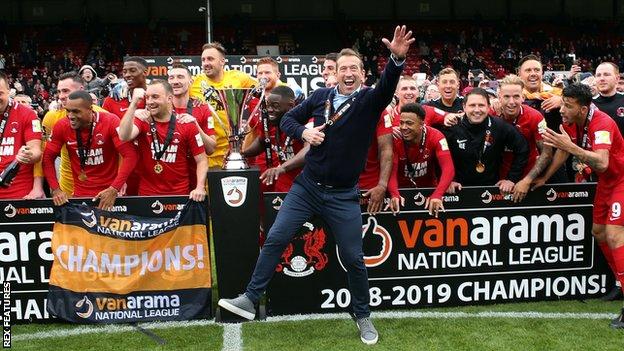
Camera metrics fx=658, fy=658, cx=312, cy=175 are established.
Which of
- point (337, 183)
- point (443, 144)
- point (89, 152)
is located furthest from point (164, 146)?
point (443, 144)

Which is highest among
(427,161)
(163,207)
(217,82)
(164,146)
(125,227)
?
(217,82)

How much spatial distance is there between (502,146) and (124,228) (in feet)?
10.4

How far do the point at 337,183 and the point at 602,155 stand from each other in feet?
6.69

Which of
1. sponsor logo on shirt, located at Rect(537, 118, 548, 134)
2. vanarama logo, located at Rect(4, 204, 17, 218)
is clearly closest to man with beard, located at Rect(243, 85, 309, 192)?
vanarama logo, located at Rect(4, 204, 17, 218)

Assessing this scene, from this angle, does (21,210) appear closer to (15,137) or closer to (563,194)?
(15,137)

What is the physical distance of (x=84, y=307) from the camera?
16.8ft

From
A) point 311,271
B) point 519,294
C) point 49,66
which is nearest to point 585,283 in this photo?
point 519,294

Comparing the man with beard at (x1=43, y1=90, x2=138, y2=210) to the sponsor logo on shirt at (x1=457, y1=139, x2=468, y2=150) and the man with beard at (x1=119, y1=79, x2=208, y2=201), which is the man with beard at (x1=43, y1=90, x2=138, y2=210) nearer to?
the man with beard at (x1=119, y1=79, x2=208, y2=201)

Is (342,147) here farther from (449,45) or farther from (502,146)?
(449,45)

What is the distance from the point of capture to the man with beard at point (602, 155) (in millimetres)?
4914

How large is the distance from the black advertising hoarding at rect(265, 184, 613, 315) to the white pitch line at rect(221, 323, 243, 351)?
0.37 m

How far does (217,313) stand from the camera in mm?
5160

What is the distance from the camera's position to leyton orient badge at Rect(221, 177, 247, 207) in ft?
16.0

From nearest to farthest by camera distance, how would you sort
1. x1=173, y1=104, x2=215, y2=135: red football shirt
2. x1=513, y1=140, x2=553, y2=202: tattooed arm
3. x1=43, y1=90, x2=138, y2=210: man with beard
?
x1=43, y1=90, x2=138, y2=210: man with beard
x1=513, y1=140, x2=553, y2=202: tattooed arm
x1=173, y1=104, x2=215, y2=135: red football shirt
